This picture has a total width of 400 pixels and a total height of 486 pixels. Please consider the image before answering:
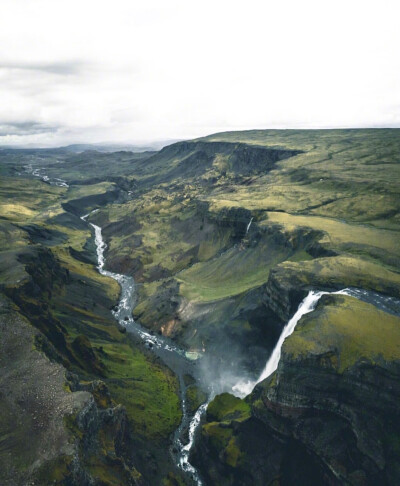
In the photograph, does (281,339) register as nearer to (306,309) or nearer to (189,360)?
(306,309)

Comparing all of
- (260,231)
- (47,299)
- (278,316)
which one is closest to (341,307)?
(278,316)

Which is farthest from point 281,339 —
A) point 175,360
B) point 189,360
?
point 175,360

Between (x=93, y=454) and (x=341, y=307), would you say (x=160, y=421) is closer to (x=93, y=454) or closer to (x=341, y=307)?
(x=93, y=454)

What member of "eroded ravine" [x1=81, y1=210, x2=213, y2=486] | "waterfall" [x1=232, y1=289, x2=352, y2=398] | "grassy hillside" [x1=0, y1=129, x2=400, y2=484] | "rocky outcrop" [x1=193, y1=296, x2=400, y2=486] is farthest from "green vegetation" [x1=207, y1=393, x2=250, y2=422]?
"waterfall" [x1=232, y1=289, x2=352, y2=398]

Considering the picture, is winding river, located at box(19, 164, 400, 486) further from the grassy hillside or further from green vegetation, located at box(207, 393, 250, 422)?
green vegetation, located at box(207, 393, 250, 422)

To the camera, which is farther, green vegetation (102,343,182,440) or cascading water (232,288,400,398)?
green vegetation (102,343,182,440)

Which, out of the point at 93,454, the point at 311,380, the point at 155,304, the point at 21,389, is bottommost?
the point at 155,304

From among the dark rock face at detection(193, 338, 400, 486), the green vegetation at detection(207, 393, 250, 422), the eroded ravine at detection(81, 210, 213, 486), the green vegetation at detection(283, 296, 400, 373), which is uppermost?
the green vegetation at detection(283, 296, 400, 373)

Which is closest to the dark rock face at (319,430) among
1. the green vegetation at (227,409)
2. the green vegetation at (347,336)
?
the green vegetation at (347,336)

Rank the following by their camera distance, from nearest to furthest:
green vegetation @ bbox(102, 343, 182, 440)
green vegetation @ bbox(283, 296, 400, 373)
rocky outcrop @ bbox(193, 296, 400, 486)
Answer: rocky outcrop @ bbox(193, 296, 400, 486) < green vegetation @ bbox(283, 296, 400, 373) < green vegetation @ bbox(102, 343, 182, 440)

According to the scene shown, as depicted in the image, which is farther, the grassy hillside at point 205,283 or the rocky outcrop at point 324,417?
the grassy hillside at point 205,283

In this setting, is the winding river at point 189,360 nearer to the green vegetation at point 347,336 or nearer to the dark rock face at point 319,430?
the dark rock face at point 319,430
